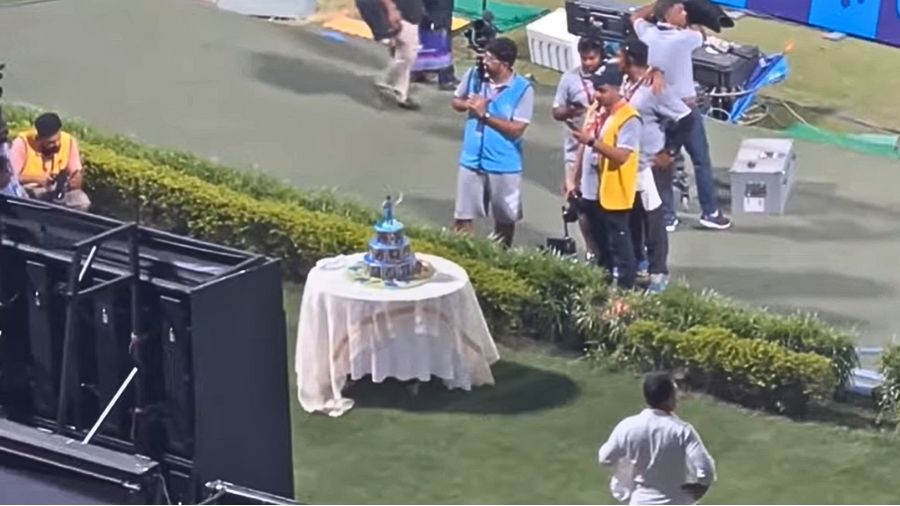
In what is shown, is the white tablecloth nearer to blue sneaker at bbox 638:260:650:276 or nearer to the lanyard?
blue sneaker at bbox 638:260:650:276

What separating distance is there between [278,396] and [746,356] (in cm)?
284

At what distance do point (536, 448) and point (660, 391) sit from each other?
2.39 meters

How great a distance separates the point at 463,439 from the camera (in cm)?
1131

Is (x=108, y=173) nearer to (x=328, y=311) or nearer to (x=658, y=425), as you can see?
(x=328, y=311)

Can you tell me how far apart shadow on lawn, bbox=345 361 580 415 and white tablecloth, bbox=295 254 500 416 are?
13cm

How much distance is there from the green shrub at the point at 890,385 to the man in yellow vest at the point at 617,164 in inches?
71.1

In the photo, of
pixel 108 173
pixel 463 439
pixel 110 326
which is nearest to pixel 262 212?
pixel 108 173

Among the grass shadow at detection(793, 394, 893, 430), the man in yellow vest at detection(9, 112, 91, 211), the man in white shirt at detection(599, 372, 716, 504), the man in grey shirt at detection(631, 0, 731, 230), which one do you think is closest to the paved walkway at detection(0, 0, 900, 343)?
the man in grey shirt at detection(631, 0, 731, 230)

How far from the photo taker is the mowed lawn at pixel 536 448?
10719 mm

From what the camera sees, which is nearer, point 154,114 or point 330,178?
point 330,178

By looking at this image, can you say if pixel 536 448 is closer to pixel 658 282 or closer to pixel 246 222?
pixel 658 282

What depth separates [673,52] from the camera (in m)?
13.6

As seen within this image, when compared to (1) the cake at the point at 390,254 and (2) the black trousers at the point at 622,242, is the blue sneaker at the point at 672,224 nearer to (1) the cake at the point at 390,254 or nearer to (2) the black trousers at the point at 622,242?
(2) the black trousers at the point at 622,242

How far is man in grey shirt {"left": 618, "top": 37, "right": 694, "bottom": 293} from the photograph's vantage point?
1263 centimetres
